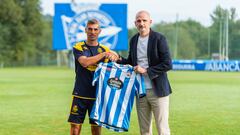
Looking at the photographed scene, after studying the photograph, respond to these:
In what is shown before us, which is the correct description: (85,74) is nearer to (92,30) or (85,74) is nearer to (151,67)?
(92,30)

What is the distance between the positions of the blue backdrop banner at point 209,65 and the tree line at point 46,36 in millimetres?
7709

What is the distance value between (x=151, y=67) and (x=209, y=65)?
40555mm

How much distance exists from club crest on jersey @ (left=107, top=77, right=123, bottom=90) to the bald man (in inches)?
10.7

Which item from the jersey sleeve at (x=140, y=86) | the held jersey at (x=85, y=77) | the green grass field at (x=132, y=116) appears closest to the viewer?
the jersey sleeve at (x=140, y=86)

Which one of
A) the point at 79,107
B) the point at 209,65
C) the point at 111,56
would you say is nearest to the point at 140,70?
the point at 111,56

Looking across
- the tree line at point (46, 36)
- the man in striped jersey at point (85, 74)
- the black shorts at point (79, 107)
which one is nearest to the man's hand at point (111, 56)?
the man in striped jersey at point (85, 74)

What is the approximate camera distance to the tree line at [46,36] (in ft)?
186

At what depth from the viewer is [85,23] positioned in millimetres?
36906

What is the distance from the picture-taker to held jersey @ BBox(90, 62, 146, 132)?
21.2 ft

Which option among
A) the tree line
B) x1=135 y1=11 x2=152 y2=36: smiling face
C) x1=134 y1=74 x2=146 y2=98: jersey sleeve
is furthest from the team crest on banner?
x1=135 y1=11 x2=152 y2=36: smiling face

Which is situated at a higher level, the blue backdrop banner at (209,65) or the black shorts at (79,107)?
the black shorts at (79,107)

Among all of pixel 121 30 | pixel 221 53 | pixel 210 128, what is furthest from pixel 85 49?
pixel 221 53

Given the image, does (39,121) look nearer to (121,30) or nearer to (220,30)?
(121,30)

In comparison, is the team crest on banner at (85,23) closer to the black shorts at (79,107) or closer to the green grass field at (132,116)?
the green grass field at (132,116)
